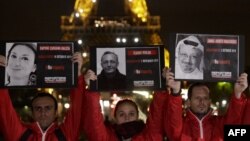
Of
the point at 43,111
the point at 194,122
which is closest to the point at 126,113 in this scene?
the point at 194,122

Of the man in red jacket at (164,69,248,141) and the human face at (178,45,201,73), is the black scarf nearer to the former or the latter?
the man in red jacket at (164,69,248,141)

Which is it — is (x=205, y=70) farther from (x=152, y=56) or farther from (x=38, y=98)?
(x=38, y=98)

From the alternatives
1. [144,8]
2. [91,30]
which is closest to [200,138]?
[91,30]

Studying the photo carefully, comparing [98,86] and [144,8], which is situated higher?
[144,8]

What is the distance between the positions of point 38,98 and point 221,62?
3091mm

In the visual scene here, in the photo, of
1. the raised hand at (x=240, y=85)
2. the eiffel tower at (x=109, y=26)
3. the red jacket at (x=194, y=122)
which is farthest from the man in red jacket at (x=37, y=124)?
the eiffel tower at (x=109, y=26)

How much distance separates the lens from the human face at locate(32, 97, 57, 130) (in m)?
8.72

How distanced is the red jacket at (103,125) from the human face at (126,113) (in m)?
0.27

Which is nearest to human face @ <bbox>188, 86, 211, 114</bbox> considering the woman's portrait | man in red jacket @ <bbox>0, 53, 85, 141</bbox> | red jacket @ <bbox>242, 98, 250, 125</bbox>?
red jacket @ <bbox>242, 98, 250, 125</bbox>

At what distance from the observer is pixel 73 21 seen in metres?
109

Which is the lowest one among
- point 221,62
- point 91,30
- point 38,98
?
point 38,98

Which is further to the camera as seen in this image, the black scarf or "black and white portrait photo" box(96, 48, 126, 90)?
"black and white portrait photo" box(96, 48, 126, 90)

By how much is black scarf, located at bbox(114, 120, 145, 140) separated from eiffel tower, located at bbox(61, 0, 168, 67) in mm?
89202

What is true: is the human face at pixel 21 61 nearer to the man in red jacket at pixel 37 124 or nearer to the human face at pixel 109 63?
the man in red jacket at pixel 37 124
